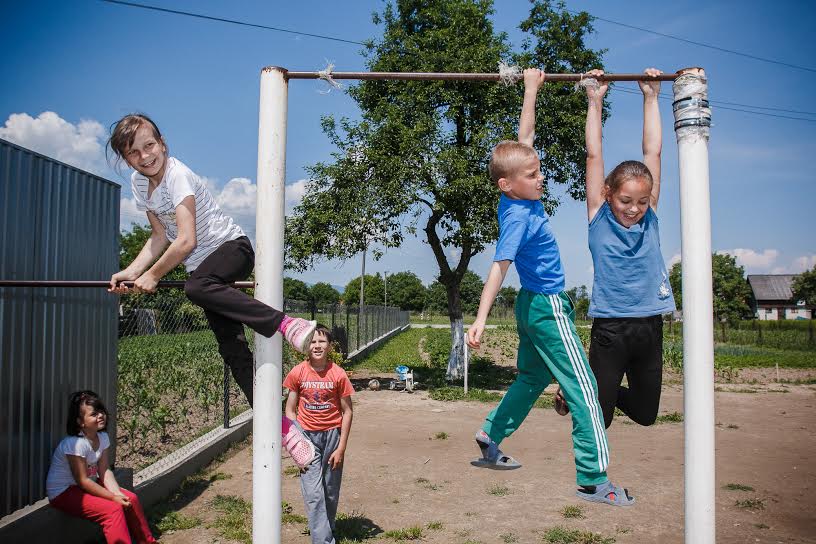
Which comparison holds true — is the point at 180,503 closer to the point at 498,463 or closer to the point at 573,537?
the point at 573,537

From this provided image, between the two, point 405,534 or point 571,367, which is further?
point 405,534

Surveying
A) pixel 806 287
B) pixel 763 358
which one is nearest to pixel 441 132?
pixel 763 358

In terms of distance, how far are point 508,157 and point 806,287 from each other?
5616 cm

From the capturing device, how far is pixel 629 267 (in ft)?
9.34

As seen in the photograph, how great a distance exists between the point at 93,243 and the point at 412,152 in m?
8.44

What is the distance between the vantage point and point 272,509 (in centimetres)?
253

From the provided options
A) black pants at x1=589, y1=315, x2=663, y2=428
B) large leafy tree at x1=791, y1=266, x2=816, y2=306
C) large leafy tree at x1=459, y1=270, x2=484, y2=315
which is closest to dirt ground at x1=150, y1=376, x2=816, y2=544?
black pants at x1=589, y1=315, x2=663, y2=428

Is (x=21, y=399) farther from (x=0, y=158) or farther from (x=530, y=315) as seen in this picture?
(x=530, y=315)

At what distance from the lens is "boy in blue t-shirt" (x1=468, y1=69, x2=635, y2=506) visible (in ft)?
8.62

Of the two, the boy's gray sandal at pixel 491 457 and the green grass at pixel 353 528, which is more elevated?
the boy's gray sandal at pixel 491 457

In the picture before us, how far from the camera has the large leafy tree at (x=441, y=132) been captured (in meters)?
Result: 12.9

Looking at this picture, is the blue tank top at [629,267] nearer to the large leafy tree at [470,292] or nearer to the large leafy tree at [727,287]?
the large leafy tree at [727,287]

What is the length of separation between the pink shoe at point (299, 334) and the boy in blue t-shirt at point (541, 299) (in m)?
0.68

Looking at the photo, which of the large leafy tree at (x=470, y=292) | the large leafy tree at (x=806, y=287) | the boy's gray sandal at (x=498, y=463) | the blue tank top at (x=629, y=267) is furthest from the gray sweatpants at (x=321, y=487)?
the large leafy tree at (x=470, y=292)
